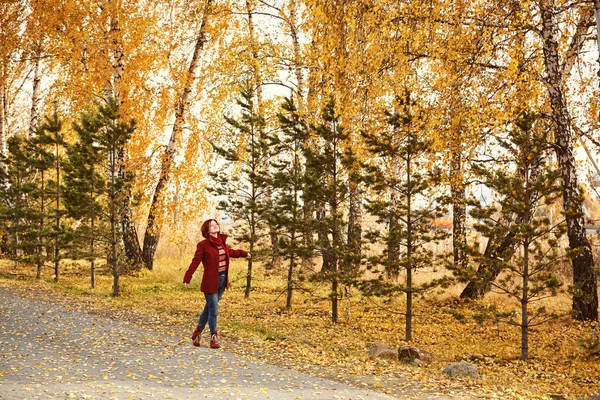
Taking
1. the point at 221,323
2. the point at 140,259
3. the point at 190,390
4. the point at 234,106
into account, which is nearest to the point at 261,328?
the point at 221,323

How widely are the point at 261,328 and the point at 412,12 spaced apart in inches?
249

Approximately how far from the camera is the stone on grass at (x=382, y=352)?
31.6 ft

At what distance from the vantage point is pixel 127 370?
24.9 feet

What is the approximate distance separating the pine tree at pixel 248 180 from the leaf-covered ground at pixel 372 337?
6.87 feet

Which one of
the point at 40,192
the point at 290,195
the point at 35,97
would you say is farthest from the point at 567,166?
the point at 35,97

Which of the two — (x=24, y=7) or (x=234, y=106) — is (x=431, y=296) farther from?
(x=24, y=7)

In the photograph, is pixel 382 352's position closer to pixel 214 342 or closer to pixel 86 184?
pixel 214 342

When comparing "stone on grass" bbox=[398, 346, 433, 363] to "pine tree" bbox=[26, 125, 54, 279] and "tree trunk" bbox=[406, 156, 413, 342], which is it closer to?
"tree trunk" bbox=[406, 156, 413, 342]

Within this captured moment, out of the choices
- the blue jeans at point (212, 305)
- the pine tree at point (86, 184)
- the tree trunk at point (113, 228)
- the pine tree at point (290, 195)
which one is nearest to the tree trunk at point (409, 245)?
the pine tree at point (290, 195)

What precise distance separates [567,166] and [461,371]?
507 centimetres

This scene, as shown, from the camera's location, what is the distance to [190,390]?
21.7ft

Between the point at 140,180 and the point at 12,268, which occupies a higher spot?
the point at 140,180

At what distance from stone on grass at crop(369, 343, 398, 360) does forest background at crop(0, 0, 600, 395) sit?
4.67 feet

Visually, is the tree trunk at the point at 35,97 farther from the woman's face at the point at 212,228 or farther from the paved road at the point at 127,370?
the woman's face at the point at 212,228
